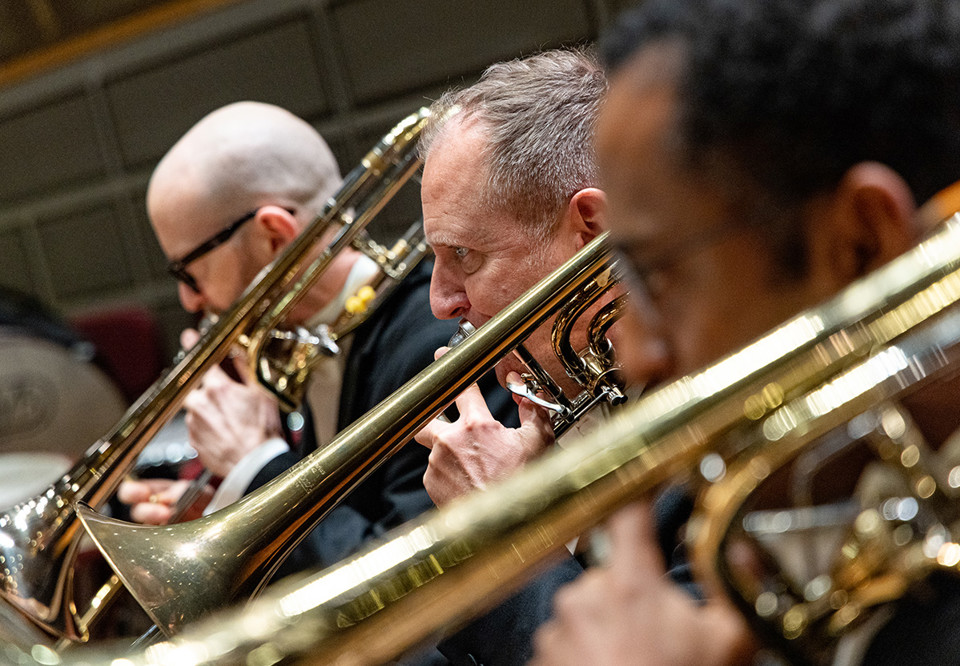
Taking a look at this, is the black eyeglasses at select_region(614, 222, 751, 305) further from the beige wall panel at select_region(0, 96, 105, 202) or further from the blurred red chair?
the beige wall panel at select_region(0, 96, 105, 202)

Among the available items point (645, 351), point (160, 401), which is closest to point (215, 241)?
point (160, 401)

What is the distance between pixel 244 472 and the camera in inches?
62.0

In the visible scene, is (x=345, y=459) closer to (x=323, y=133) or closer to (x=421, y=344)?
(x=421, y=344)

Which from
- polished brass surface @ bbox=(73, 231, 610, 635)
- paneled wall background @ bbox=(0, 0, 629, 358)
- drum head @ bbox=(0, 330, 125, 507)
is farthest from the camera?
drum head @ bbox=(0, 330, 125, 507)

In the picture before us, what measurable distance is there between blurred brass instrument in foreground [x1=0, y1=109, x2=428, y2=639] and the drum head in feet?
4.25

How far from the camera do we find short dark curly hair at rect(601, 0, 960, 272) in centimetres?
55

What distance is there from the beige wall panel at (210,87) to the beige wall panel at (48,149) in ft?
0.47

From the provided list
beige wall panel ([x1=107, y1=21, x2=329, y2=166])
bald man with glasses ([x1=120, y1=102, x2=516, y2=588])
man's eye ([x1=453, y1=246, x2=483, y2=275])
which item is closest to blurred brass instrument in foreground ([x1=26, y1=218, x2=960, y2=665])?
man's eye ([x1=453, y1=246, x2=483, y2=275])

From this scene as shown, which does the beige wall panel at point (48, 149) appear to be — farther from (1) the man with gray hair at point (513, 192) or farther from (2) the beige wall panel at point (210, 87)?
(1) the man with gray hair at point (513, 192)

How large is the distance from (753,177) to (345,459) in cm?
52

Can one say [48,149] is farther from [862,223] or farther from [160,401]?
[862,223]

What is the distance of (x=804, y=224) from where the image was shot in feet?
1.86

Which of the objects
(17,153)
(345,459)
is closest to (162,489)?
(345,459)

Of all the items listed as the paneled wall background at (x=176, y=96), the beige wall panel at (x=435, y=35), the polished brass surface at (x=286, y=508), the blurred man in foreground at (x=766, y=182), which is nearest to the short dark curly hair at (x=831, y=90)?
the blurred man in foreground at (x=766, y=182)
